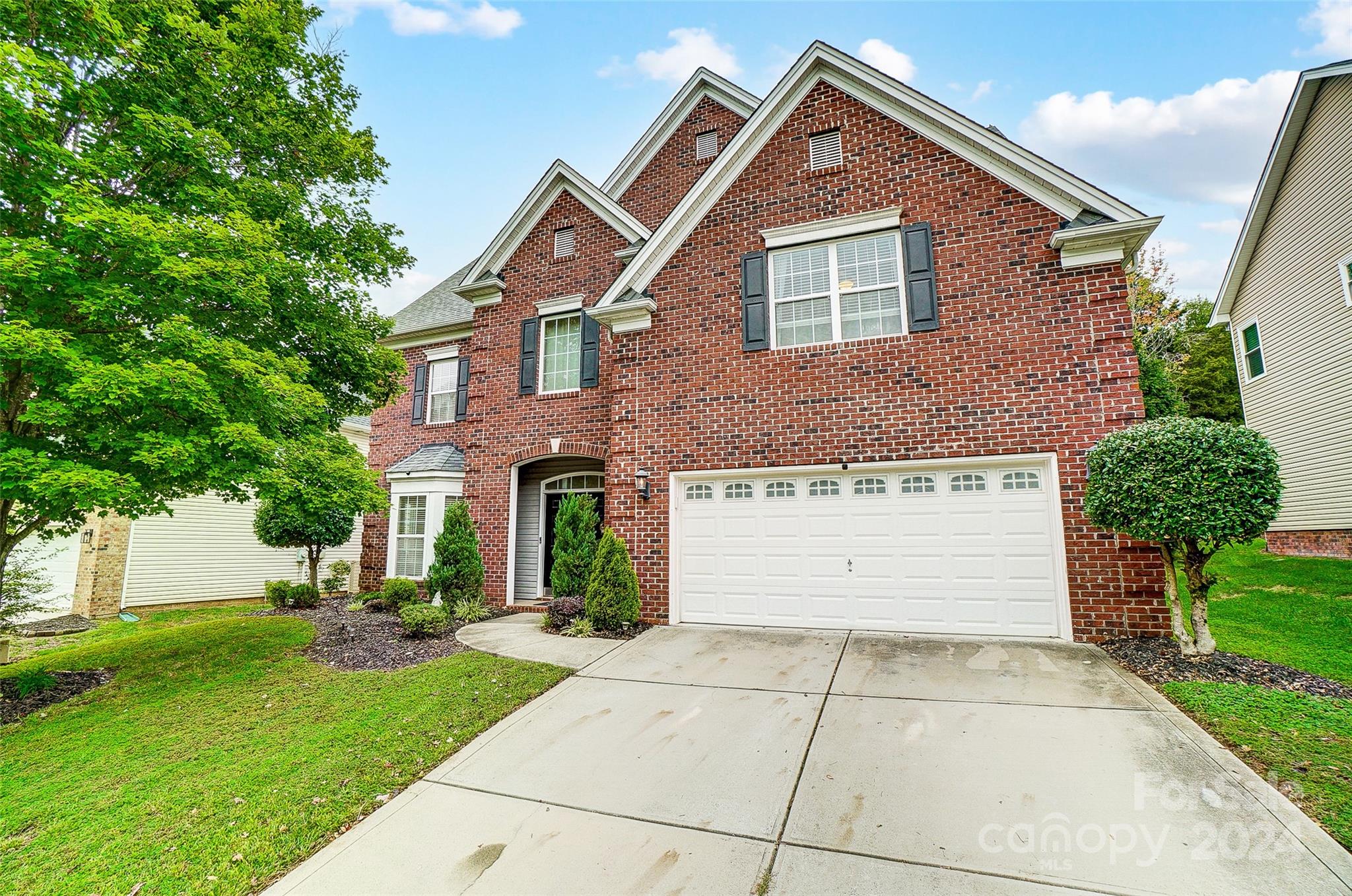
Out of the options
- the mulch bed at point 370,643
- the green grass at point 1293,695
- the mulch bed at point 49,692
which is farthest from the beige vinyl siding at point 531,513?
the green grass at point 1293,695

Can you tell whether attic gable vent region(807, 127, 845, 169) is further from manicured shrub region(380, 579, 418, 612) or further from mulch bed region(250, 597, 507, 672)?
manicured shrub region(380, 579, 418, 612)

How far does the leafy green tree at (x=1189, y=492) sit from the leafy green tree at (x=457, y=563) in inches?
366

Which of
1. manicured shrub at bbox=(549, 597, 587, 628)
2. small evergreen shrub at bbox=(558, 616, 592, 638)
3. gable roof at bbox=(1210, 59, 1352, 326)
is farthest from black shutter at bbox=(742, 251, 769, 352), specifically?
gable roof at bbox=(1210, 59, 1352, 326)

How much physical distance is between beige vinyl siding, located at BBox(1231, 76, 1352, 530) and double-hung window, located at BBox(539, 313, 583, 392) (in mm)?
14210

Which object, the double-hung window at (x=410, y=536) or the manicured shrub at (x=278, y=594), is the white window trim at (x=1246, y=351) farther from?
the manicured shrub at (x=278, y=594)

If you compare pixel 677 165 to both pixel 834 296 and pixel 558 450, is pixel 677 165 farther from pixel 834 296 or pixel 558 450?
pixel 558 450

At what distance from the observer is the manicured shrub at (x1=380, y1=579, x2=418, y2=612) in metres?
10.1

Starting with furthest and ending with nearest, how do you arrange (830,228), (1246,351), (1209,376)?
1. (1209,376)
2. (1246,351)
3. (830,228)

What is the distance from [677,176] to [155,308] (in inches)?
419

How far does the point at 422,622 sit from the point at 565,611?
2075 mm

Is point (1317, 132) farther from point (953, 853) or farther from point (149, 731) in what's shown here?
point (149, 731)

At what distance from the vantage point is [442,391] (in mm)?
13047

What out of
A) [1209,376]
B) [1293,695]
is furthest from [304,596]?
[1209,376]

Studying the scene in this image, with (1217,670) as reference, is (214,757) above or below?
below
